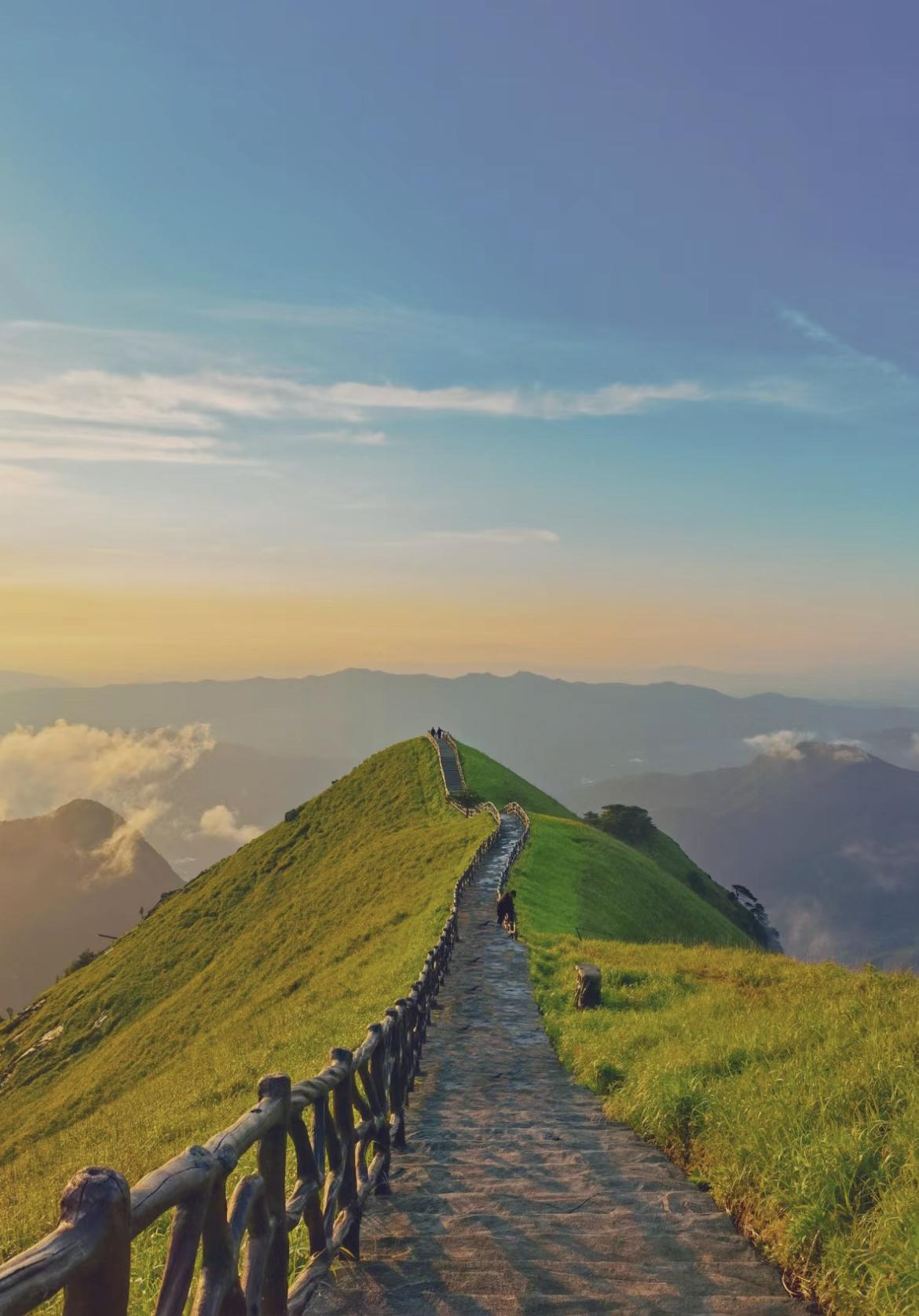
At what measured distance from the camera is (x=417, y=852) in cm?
4609

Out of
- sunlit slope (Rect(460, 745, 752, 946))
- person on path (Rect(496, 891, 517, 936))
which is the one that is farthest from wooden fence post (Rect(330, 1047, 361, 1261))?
sunlit slope (Rect(460, 745, 752, 946))

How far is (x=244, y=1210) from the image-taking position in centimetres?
500

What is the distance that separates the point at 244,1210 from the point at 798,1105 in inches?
222

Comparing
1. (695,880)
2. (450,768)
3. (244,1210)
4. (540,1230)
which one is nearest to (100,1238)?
(244,1210)

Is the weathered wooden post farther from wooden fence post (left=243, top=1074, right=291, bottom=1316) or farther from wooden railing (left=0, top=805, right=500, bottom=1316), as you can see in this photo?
wooden fence post (left=243, top=1074, right=291, bottom=1316)

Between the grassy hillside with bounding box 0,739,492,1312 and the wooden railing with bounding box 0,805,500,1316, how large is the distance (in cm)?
161

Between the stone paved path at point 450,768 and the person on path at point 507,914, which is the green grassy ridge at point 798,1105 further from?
the stone paved path at point 450,768

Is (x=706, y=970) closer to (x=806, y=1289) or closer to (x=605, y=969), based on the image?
(x=605, y=969)

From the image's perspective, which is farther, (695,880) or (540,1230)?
(695,880)

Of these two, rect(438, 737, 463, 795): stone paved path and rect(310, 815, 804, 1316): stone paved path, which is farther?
rect(438, 737, 463, 795): stone paved path

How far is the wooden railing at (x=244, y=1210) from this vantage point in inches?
132

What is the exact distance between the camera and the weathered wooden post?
1748 centimetres

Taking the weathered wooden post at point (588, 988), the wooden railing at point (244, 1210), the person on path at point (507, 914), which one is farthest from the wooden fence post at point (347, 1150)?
the person on path at point (507, 914)

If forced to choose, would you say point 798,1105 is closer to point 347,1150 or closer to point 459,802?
point 347,1150
